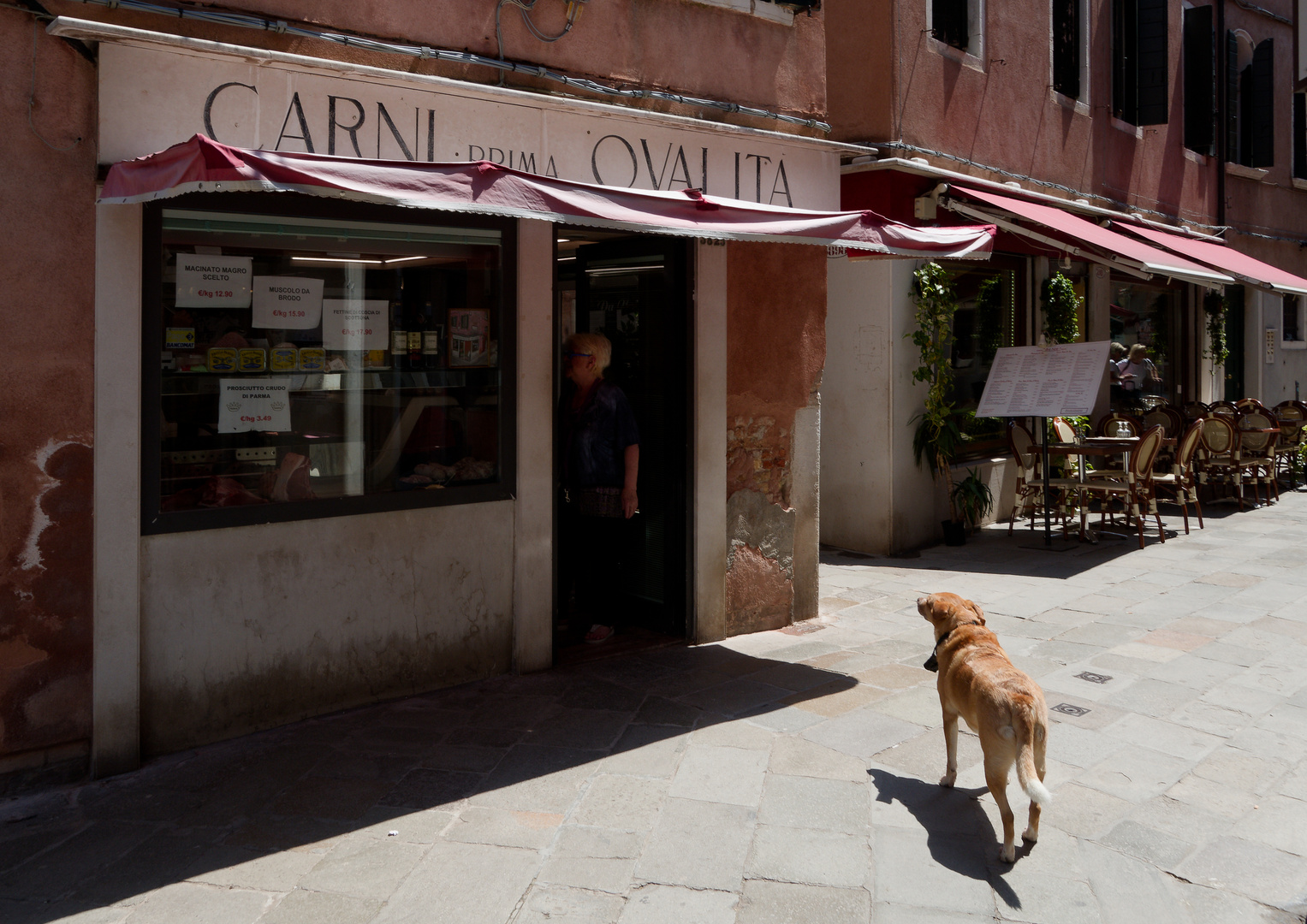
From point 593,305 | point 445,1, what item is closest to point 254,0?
point 445,1

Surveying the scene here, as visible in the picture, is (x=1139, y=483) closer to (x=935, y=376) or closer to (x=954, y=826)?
(x=935, y=376)

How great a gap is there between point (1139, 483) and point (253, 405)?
7.94 m

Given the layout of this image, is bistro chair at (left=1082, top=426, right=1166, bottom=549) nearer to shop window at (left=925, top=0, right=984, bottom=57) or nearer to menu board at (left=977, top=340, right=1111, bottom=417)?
menu board at (left=977, top=340, right=1111, bottom=417)

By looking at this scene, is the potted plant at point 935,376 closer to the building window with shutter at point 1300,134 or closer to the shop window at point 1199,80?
the shop window at point 1199,80

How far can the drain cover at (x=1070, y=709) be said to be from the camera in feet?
17.1

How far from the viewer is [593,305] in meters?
7.04

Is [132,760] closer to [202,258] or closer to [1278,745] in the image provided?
[202,258]

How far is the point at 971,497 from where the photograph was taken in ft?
33.2

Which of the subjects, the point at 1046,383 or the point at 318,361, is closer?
the point at 318,361

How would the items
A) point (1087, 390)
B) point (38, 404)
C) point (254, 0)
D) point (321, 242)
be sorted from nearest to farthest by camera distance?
point (38, 404)
point (254, 0)
point (321, 242)
point (1087, 390)

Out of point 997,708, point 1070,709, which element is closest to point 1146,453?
point 1070,709

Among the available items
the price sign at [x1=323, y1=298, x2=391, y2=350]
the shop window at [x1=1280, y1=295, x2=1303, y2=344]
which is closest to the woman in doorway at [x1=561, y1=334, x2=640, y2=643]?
the price sign at [x1=323, y1=298, x2=391, y2=350]

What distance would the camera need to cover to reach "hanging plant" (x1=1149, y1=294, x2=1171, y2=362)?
51.5 feet

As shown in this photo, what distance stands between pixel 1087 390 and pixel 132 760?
25.8ft
